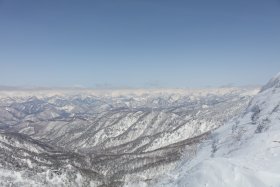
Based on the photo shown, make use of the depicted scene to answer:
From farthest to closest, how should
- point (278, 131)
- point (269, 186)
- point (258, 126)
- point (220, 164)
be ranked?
point (258, 126) → point (278, 131) → point (220, 164) → point (269, 186)

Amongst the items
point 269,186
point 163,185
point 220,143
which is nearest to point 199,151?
point 220,143

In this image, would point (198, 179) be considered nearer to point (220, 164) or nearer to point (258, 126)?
point (220, 164)

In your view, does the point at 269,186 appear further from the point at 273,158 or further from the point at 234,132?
the point at 234,132

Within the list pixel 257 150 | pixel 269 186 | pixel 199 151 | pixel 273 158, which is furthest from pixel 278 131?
pixel 269 186

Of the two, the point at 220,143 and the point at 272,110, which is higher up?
the point at 272,110

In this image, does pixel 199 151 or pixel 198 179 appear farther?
pixel 199 151

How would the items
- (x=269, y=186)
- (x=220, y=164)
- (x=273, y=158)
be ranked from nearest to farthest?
1. (x=269, y=186)
2. (x=220, y=164)
3. (x=273, y=158)

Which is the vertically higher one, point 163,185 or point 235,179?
point 235,179

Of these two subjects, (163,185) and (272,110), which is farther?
(272,110)

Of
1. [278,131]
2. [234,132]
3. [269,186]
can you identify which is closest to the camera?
[269,186]
